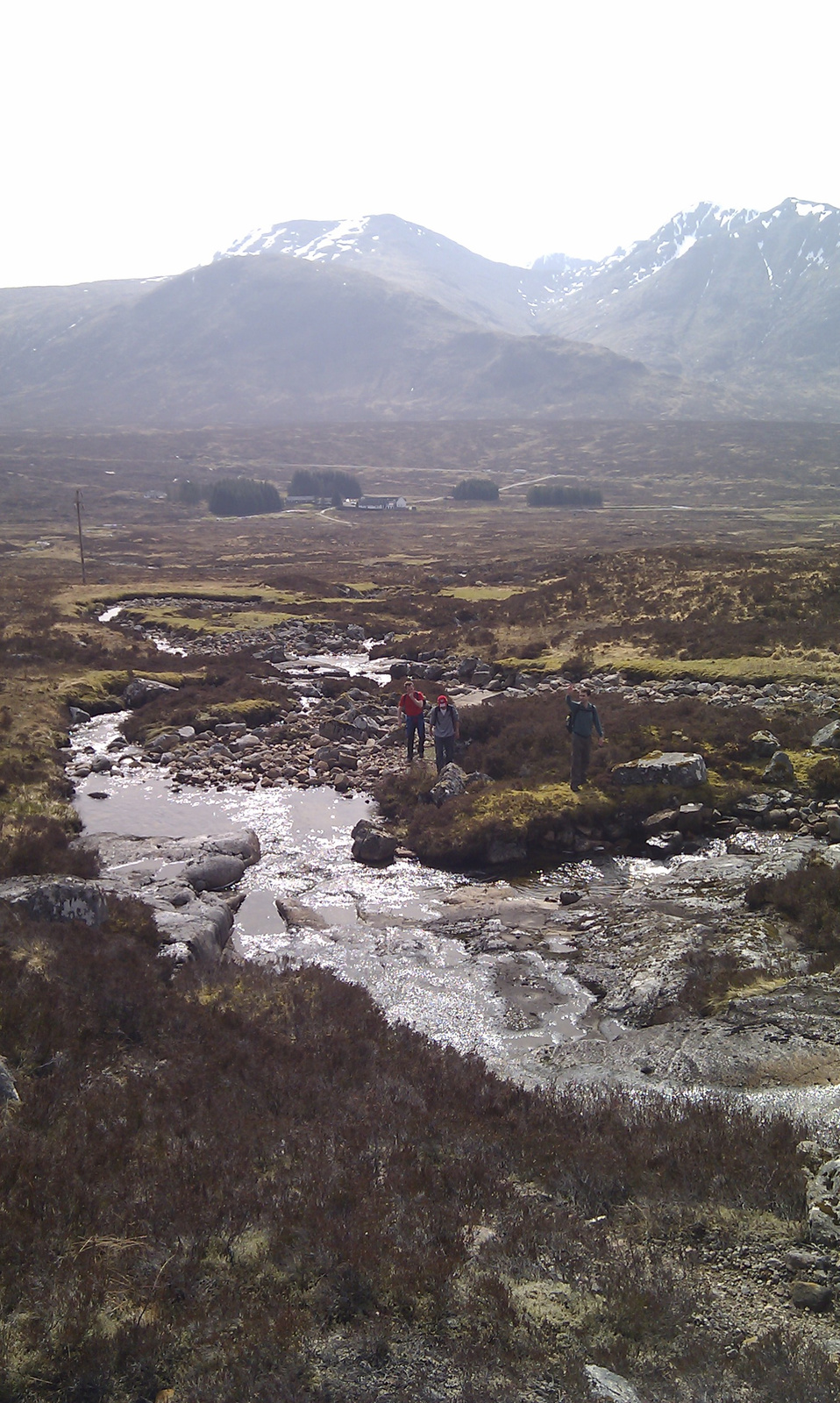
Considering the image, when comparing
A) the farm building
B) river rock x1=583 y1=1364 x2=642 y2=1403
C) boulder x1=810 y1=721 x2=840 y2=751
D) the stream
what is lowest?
the stream

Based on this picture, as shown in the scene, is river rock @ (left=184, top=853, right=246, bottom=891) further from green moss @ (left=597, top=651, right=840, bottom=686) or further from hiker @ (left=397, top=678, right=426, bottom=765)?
green moss @ (left=597, top=651, right=840, bottom=686)

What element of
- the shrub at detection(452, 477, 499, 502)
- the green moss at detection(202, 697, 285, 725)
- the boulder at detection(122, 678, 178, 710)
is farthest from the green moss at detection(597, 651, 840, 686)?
the shrub at detection(452, 477, 499, 502)

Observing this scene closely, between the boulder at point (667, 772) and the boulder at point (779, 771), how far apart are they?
142 cm

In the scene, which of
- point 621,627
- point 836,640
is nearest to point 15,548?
point 621,627

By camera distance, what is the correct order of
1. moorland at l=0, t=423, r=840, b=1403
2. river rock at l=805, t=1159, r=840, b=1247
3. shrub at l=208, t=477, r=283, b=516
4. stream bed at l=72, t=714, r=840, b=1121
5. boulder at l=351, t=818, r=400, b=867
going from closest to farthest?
1. moorland at l=0, t=423, r=840, b=1403
2. river rock at l=805, t=1159, r=840, b=1247
3. stream bed at l=72, t=714, r=840, b=1121
4. boulder at l=351, t=818, r=400, b=867
5. shrub at l=208, t=477, r=283, b=516

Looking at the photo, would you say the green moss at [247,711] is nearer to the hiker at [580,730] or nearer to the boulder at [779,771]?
the hiker at [580,730]

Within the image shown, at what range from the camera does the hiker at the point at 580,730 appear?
64.8ft

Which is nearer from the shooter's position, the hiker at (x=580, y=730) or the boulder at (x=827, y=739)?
the hiker at (x=580, y=730)

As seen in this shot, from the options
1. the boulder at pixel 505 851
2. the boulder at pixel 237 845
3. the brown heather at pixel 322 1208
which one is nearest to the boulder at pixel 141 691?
the boulder at pixel 237 845

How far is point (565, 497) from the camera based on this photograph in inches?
7180

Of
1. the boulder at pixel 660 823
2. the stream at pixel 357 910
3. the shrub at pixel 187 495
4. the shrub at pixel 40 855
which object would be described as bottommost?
the stream at pixel 357 910

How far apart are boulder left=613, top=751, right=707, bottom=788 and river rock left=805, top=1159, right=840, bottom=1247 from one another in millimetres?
13555

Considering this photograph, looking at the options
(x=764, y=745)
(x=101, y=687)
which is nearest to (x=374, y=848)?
(x=764, y=745)

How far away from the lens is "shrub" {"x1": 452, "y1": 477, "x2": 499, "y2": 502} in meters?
193
